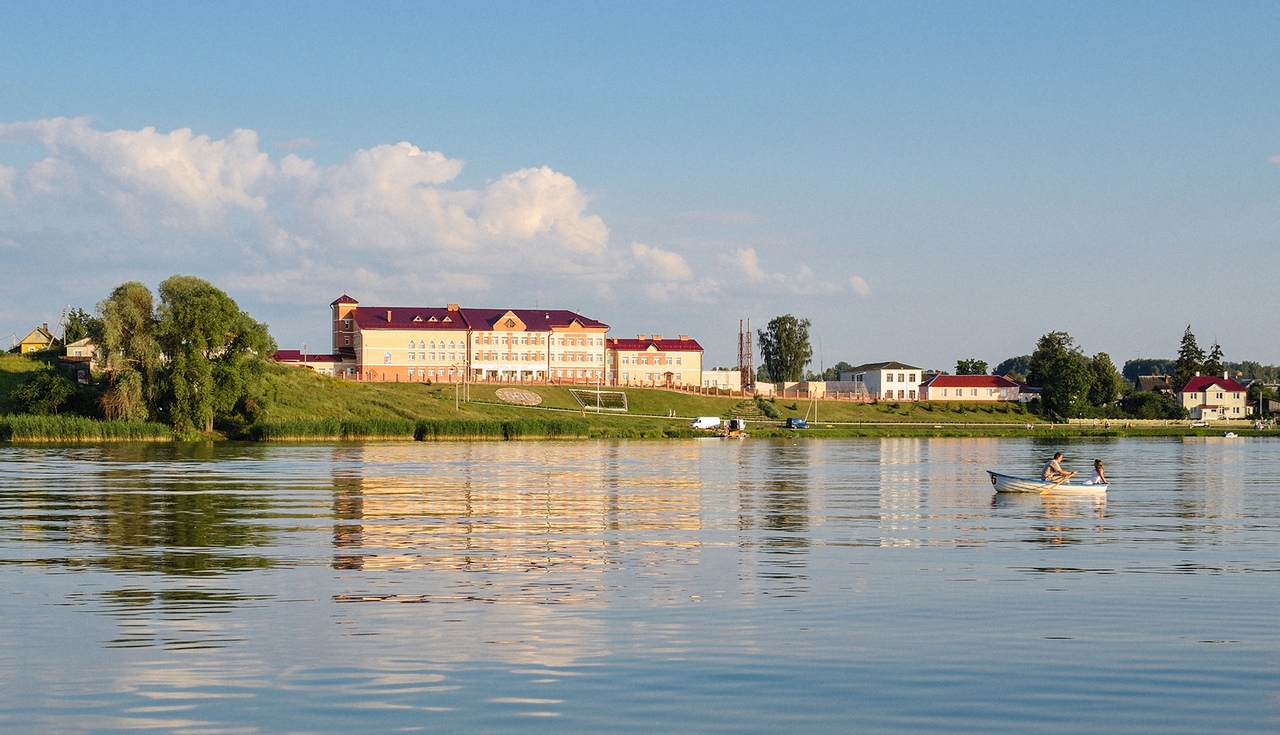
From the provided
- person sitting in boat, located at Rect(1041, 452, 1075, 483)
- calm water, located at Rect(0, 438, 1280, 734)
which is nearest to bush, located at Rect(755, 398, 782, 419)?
person sitting in boat, located at Rect(1041, 452, 1075, 483)

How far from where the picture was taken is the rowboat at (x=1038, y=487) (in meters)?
48.0

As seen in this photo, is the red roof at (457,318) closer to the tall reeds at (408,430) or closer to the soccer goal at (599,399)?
the soccer goal at (599,399)

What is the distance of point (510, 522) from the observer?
119 feet

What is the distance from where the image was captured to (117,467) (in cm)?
6369

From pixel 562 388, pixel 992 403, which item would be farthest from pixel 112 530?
pixel 992 403

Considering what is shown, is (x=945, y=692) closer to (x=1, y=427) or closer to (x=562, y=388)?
(x=1, y=427)

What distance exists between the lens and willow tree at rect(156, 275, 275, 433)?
101 m

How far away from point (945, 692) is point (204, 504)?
1255 inches

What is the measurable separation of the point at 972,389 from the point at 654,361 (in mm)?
48470

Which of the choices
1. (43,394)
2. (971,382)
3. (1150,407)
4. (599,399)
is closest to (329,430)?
(43,394)

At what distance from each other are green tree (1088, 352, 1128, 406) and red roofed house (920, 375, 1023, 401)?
41.7 ft

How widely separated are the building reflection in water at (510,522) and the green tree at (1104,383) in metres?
128

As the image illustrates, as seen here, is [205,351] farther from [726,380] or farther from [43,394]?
[726,380]

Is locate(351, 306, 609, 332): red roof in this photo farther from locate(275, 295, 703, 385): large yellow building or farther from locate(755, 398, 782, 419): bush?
locate(755, 398, 782, 419): bush
